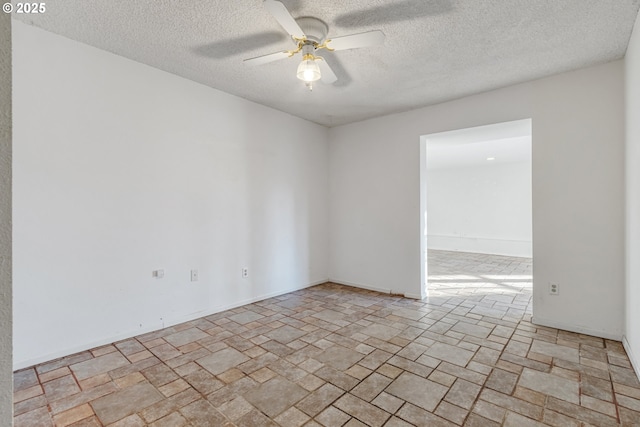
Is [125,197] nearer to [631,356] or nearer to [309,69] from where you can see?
[309,69]

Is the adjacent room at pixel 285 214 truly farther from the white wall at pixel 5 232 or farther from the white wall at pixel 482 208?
the white wall at pixel 482 208

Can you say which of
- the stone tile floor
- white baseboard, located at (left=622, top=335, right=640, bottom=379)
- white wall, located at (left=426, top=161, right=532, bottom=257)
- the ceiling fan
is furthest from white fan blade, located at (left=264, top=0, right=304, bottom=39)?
white wall, located at (left=426, top=161, right=532, bottom=257)

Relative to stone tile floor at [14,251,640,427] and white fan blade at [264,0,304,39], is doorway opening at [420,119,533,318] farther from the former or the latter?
white fan blade at [264,0,304,39]

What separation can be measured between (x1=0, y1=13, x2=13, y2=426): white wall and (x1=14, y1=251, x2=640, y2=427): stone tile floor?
135cm

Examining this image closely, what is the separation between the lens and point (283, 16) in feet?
5.86

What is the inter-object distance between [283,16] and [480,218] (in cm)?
829

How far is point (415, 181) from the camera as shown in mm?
4113

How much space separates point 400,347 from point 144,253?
8.29 feet

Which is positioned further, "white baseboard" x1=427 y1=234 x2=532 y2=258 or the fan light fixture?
"white baseboard" x1=427 y1=234 x2=532 y2=258

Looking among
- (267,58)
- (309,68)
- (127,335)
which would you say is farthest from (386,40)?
(127,335)

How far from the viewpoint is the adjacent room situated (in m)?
2.01

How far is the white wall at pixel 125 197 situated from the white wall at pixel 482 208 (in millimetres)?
6598

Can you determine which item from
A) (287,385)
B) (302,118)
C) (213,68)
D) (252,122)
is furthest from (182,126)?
(287,385)

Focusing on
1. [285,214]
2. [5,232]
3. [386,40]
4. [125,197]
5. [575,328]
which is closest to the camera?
[5,232]
